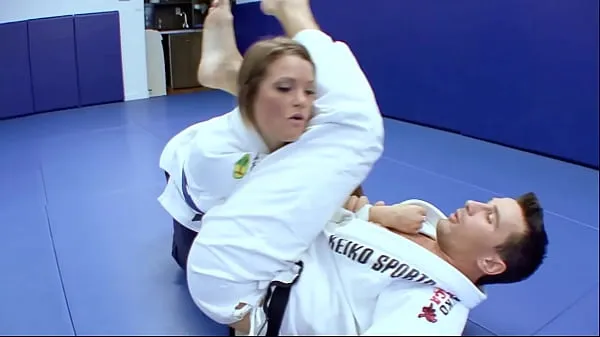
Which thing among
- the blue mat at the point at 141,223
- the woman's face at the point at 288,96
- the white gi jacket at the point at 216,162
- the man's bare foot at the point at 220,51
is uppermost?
the man's bare foot at the point at 220,51

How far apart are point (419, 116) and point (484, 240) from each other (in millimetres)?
3229

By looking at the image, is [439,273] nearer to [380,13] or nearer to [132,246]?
[132,246]

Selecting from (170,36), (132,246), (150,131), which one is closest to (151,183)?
(132,246)

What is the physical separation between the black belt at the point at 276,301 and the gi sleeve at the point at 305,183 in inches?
2.2

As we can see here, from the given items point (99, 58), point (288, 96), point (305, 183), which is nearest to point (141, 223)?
point (288, 96)

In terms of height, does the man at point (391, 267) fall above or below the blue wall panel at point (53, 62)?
below

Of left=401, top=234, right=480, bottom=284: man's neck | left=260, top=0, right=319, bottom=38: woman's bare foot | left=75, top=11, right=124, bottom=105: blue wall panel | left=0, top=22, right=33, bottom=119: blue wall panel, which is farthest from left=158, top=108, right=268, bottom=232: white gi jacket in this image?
left=75, top=11, right=124, bottom=105: blue wall panel

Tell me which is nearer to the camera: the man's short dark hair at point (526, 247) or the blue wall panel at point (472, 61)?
the man's short dark hair at point (526, 247)

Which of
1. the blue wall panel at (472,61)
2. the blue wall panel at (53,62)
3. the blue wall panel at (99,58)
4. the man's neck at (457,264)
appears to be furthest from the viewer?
the blue wall panel at (99,58)

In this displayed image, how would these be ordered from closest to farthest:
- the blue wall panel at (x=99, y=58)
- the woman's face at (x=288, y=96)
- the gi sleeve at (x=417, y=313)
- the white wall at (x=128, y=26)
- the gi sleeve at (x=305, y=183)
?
the gi sleeve at (x=417, y=313), the gi sleeve at (x=305, y=183), the woman's face at (x=288, y=96), the white wall at (x=128, y=26), the blue wall panel at (x=99, y=58)

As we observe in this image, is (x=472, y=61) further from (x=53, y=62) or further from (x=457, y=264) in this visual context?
(x=53, y=62)

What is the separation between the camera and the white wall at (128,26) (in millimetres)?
5391

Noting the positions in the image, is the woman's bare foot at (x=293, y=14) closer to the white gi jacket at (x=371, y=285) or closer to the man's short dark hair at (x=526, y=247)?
the white gi jacket at (x=371, y=285)

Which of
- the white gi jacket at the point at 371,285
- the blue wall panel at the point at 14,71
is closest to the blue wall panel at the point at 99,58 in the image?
the blue wall panel at the point at 14,71
